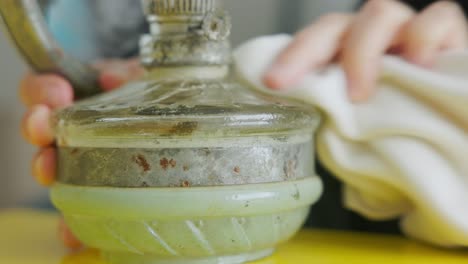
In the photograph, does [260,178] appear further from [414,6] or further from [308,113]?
[414,6]

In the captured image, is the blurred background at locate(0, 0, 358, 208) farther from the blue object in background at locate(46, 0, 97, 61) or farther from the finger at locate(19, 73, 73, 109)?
the finger at locate(19, 73, 73, 109)

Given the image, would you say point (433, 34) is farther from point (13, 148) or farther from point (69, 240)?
point (13, 148)

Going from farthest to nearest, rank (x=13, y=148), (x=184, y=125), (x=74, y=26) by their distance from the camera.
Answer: (x=13, y=148), (x=74, y=26), (x=184, y=125)

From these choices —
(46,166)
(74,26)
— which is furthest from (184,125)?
(74,26)

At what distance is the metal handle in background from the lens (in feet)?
1.37

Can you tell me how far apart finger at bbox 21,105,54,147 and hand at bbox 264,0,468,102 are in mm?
143

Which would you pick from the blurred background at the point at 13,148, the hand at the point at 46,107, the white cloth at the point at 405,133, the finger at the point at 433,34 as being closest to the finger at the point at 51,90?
the hand at the point at 46,107

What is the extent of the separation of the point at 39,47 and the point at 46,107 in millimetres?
43

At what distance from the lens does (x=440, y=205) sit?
423mm

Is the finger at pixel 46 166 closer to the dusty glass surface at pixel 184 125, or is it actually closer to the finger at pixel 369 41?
the dusty glass surface at pixel 184 125

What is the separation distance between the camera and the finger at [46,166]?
0.44 meters

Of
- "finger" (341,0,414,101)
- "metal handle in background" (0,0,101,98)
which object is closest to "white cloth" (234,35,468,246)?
"finger" (341,0,414,101)

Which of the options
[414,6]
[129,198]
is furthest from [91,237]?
[414,6]

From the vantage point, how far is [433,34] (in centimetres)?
45
